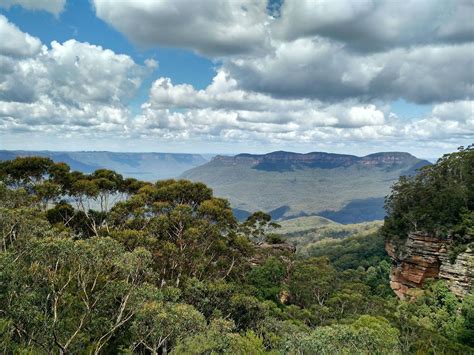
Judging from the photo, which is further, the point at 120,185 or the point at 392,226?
the point at 392,226

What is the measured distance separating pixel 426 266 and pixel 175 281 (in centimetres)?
3947

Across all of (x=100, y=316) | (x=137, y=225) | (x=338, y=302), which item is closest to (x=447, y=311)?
(x=338, y=302)

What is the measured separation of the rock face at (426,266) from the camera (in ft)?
149

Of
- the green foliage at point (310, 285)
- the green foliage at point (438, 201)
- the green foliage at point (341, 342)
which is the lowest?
the green foliage at point (310, 285)

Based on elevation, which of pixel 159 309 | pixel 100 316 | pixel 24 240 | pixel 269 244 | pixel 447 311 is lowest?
pixel 447 311

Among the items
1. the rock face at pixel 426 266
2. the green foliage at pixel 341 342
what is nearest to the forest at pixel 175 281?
the green foliage at pixel 341 342

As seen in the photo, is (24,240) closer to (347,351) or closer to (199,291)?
(199,291)

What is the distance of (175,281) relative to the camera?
2873 centimetres

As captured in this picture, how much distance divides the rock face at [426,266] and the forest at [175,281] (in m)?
1.63

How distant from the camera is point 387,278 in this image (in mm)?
75500

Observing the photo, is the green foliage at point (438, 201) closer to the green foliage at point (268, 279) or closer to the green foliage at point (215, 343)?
the green foliage at point (268, 279)

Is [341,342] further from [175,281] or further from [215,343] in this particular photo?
[175,281]

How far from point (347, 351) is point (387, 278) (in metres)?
59.5

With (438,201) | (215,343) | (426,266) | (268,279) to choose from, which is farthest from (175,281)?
(438,201)
